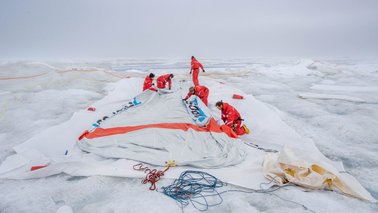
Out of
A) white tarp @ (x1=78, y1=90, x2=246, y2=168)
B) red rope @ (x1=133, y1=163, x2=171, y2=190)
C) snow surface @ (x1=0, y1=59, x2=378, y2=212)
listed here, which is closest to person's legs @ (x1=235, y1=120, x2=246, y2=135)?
snow surface @ (x1=0, y1=59, x2=378, y2=212)

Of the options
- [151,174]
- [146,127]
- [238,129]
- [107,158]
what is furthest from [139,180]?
[238,129]

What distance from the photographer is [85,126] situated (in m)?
4.20

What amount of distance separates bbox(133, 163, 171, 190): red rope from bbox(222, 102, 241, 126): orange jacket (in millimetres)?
1576

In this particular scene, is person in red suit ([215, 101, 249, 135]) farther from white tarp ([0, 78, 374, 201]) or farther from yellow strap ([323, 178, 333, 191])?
yellow strap ([323, 178, 333, 191])

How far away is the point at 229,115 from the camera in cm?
404

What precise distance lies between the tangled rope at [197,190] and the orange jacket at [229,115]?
1493 millimetres

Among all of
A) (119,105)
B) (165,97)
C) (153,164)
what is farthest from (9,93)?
(153,164)

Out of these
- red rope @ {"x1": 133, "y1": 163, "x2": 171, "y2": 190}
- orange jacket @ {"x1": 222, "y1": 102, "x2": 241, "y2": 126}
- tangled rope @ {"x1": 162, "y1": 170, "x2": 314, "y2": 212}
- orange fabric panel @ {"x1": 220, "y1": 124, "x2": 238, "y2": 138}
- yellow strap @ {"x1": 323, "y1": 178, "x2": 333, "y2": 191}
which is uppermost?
orange jacket @ {"x1": 222, "y1": 102, "x2": 241, "y2": 126}

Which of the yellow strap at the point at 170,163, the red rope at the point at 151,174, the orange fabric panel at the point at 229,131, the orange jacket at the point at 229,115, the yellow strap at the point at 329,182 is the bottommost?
the red rope at the point at 151,174

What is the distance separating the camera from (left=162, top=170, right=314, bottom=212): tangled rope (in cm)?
223

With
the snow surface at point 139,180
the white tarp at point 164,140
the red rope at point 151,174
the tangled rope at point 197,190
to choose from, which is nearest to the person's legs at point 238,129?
the snow surface at point 139,180

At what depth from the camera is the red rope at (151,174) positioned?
2.49 meters

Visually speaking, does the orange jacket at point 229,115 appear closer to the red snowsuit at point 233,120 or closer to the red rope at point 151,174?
the red snowsuit at point 233,120

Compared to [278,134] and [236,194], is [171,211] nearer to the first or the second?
[236,194]
